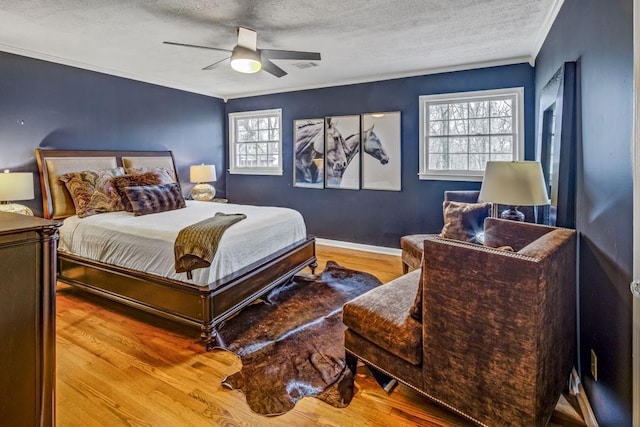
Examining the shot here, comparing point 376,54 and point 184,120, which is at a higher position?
point 376,54

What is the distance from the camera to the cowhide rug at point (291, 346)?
203 cm

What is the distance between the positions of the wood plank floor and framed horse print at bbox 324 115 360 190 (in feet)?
10.5

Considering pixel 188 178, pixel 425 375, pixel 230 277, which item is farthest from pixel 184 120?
pixel 425 375

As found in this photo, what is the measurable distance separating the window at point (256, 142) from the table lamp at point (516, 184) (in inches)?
156

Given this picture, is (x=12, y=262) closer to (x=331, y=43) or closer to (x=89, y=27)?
(x=89, y=27)

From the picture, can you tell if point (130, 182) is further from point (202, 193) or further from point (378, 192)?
point (378, 192)

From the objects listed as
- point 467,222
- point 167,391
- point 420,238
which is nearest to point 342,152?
point 420,238

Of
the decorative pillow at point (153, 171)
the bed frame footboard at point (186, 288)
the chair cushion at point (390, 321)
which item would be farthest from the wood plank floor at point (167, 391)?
the decorative pillow at point (153, 171)

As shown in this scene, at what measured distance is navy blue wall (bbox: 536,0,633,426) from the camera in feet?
4.56

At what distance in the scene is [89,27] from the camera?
312 centimetres

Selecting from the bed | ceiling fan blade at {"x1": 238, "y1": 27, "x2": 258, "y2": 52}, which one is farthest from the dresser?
ceiling fan blade at {"x1": 238, "y1": 27, "x2": 258, "y2": 52}

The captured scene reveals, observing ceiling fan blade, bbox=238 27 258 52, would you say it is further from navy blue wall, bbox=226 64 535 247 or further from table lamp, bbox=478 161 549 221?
navy blue wall, bbox=226 64 535 247

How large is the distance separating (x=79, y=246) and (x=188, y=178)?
2.61m

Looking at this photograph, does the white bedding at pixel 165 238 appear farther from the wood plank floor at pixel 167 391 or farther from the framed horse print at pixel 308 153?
the framed horse print at pixel 308 153
